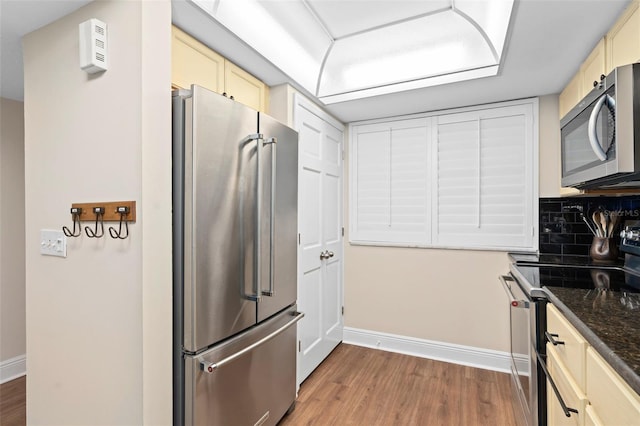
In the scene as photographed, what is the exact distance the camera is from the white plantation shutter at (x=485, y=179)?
254cm

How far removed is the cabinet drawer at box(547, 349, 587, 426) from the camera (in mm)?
1034

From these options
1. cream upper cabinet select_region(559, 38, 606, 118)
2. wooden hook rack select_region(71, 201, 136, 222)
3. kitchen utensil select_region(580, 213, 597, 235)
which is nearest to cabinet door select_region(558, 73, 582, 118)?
cream upper cabinet select_region(559, 38, 606, 118)

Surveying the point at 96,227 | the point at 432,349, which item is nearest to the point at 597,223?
the point at 432,349

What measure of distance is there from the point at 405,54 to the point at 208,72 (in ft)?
4.51

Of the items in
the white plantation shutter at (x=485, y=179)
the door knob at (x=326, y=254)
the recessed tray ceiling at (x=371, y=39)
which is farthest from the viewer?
the door knob at (x=326, y=254)

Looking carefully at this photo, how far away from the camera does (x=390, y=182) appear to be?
3.01 m

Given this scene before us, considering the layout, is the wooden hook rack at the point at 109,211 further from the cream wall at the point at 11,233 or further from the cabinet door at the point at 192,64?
the cream wall at the point at 11,233

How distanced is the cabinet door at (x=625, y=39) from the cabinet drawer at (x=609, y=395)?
48.9 inches

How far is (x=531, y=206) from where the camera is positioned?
8.27 ft

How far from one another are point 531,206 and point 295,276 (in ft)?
6.39

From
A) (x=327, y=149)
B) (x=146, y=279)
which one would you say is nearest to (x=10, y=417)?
(x=146, y=279)

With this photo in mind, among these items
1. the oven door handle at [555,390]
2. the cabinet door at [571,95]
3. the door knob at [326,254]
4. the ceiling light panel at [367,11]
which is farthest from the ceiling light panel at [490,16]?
the door knob at [326,254]

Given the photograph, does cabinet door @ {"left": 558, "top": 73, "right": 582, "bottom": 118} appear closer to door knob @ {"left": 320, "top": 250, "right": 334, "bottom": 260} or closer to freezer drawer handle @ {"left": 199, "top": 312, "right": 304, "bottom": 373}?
door knob @ {"left": 320, "top": 250, "right": 334, "bottom": 260}

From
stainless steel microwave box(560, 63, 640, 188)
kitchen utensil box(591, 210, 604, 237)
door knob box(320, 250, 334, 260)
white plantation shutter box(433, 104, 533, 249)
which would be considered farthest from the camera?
door knob box(320, 250, 334, 260)
